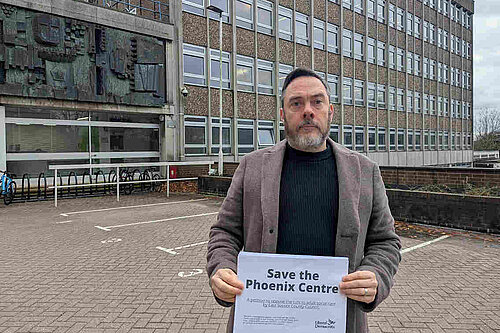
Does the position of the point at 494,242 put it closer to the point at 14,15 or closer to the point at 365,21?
the point at 14,15

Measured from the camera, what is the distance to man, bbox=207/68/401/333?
1738mm

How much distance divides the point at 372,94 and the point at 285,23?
1094 cm

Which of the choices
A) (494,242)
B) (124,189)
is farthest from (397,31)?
(494,242)

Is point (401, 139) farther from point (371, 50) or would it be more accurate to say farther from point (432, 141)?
point (371, 50)

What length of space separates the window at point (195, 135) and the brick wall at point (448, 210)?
12248mm

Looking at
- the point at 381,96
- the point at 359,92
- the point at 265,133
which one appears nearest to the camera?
the point at 265,133

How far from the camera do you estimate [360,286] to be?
1.61m

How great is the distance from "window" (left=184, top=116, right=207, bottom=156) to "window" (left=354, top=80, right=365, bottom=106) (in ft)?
49.2

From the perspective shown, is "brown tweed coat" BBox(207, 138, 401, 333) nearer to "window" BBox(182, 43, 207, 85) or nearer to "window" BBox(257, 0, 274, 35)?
"window" BBox(182, 43, 207, 85)

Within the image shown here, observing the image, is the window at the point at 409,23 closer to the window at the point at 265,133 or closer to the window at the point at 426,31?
the window at the point at 426,31

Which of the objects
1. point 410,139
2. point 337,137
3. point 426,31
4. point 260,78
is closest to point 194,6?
point 260,78

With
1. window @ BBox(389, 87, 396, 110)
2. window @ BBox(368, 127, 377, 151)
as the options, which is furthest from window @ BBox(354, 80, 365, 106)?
window @ BBox(389, 87, 396, 110)

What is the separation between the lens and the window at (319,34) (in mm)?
27522

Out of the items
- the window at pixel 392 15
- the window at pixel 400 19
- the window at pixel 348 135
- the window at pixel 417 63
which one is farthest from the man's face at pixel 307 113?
the window at pixel 417 63
